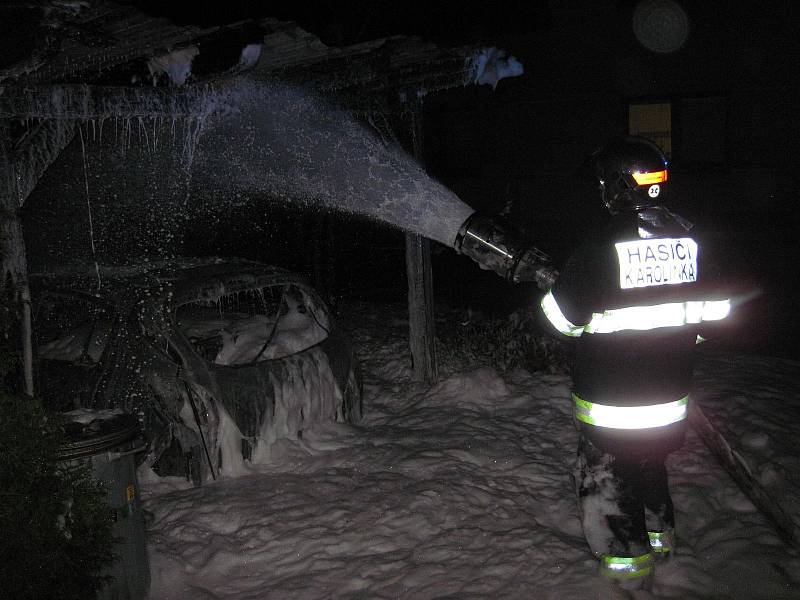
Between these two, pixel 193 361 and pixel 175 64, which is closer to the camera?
pixel 175 64

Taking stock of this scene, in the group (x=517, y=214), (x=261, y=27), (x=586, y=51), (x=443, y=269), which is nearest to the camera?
(x=261, y=27)

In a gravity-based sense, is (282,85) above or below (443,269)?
above

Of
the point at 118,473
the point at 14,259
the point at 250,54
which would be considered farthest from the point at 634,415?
the point at 14,259

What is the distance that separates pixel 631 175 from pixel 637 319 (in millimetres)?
771

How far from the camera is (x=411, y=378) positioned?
7520mm

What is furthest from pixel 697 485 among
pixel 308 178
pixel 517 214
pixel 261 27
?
pixel 308 178

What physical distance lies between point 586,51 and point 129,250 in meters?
8.34

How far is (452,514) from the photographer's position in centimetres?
449

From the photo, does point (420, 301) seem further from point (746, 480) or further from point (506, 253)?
point (746, 480)

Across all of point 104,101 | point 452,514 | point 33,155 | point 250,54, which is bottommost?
point 452,514

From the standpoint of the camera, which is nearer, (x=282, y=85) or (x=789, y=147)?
(x=282, y=85)

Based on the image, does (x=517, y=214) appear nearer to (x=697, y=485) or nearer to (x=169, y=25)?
(x=697, y=485)

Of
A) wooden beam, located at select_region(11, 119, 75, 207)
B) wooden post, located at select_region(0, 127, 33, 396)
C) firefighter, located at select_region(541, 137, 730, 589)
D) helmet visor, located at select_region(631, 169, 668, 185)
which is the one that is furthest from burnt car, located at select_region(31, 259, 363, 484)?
helmet visor, located at select_region(631, 169, 668, 185)

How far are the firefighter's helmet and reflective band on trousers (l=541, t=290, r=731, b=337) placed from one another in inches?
22.0
